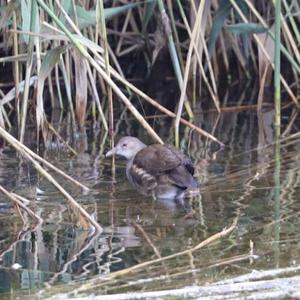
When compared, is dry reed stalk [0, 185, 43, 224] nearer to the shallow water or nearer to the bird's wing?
the shallow water

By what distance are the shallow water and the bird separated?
65 mm

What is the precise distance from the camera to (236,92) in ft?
28.8

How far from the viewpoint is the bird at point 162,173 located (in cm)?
527

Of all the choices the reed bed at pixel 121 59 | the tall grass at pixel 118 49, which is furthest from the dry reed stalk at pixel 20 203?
the tall grass at pixel 118 49

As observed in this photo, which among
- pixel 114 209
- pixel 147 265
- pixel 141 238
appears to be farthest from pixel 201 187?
pixel 147 265

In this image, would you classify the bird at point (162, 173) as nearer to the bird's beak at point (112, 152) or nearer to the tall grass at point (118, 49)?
the tall grass at point (118, 49)

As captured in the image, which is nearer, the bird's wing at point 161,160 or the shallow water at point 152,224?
Answer: the shallow water at point 152,224

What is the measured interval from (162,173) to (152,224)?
0.75 meters

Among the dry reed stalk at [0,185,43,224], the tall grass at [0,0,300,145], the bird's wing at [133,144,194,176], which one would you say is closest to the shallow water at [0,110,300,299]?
the dry reed stalk at [0,185,43,224]

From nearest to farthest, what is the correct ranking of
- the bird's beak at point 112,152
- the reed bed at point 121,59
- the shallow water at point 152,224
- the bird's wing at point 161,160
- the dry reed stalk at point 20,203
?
1. the shallow water at point 152,224
2. the dry reed stalk at point 20,203
3. the reed bed at point 121,59
4. the bird's wing at point 161,160
5. the bird's beak at point 112,152

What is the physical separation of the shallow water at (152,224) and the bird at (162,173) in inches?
2.6

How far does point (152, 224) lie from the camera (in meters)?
4.71

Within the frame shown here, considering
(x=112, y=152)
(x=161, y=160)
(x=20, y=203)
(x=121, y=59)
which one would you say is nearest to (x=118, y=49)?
(x=121, y=59)

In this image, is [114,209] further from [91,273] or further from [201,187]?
[91,273]
